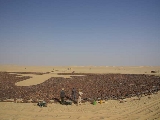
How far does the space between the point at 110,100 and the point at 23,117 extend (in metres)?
8.13

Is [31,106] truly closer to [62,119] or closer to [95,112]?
[62,119]

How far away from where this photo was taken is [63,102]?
51.7ft

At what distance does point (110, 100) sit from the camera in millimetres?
16797

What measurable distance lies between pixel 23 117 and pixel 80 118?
3.78 meters

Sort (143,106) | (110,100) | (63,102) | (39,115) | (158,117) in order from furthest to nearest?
(110,100)
(63,102)
(143,106)
(39,115)
(158,117)

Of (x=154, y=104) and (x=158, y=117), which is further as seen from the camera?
(x=154, y=104)

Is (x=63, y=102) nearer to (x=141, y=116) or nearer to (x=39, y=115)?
(x=39, y=115)

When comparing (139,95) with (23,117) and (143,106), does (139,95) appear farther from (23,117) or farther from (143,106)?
(23,117)

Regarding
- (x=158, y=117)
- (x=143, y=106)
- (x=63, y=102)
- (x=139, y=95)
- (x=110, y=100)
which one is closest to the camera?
(x=158, y=117)

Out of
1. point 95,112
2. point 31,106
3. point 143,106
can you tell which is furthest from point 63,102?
point 143,106

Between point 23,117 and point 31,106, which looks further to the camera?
point 31,106

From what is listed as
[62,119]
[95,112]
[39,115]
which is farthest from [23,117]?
[95,112]

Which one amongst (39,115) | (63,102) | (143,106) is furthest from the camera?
(63,102)

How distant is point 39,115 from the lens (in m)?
12.4
